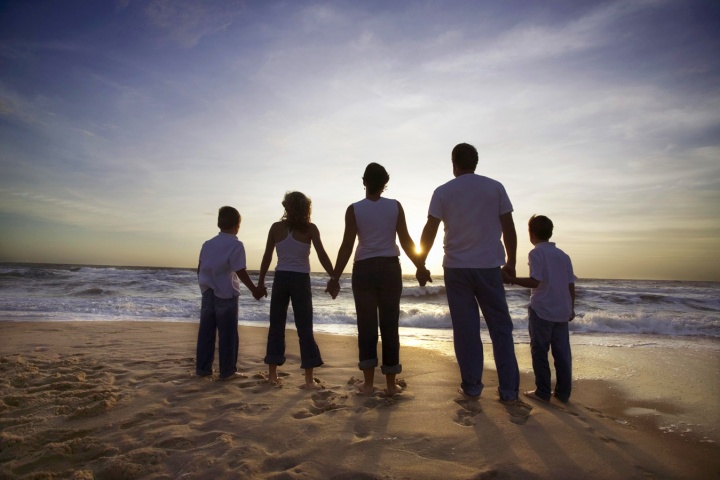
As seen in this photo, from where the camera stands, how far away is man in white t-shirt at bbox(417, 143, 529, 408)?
3572 millimetres

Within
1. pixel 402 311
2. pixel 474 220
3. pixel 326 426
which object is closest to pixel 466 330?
pixel 474 220

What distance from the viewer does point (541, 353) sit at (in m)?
3.86

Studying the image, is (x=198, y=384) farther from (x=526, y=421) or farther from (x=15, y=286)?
(x=15, y=286)

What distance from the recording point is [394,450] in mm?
2578

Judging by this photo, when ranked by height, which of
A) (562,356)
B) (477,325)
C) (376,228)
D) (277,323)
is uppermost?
(376,228)

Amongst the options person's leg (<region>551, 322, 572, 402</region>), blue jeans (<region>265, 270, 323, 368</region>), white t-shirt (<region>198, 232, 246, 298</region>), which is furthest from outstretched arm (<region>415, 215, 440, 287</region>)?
white t-shirt (<region>198, 232, 246, 298</region>)

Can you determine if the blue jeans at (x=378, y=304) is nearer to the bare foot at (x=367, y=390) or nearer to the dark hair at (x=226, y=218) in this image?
the bare foot at (x=367, y=390)

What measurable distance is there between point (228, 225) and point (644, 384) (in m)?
5.36

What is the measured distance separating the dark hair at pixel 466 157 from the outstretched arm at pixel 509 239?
56 cm

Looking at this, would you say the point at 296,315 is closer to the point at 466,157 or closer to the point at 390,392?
the point at 390,392

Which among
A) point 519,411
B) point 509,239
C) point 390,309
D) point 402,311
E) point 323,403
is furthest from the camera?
point 402,311

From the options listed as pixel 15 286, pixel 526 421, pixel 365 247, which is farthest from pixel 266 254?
pixel 15 286

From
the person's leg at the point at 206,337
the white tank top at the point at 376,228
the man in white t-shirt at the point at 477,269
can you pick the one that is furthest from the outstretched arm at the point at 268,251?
the man in white t-shirt at the point at 477,269

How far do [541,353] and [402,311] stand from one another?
996 cm
